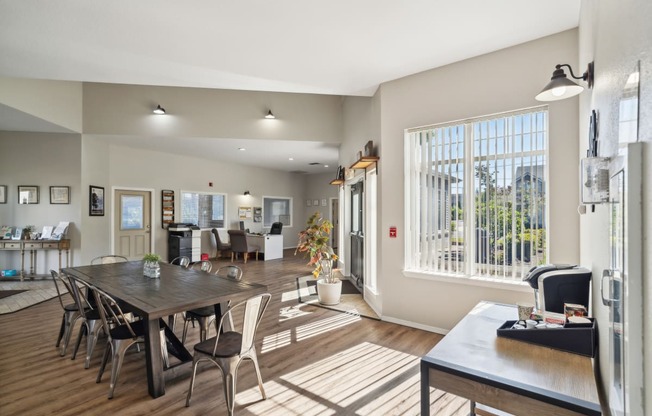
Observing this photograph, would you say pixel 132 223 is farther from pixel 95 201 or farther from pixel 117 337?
pixel 117 337

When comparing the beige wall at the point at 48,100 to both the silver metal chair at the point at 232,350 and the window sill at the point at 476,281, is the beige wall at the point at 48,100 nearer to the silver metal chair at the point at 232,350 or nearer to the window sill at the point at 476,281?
the silver metal chair at the point at 232,350

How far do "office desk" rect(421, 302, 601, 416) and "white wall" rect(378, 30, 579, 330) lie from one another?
1826mm

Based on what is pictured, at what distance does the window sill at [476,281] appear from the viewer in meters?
3.00

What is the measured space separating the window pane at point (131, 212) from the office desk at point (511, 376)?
7963 mm

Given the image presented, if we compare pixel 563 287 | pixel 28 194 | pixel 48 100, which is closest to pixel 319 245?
pixel 563 287

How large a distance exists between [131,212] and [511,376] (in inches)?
329

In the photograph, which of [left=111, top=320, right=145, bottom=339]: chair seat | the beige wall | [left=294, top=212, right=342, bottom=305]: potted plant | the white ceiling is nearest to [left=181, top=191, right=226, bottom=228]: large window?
the beige wall

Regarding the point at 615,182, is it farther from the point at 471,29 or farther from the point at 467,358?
the point at 471,29

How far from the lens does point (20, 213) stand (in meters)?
6.35

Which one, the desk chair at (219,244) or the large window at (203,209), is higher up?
the large window at (203,209)

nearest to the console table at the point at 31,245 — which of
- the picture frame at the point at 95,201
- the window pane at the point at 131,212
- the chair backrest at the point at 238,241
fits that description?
the picture frame at the point at 95,201

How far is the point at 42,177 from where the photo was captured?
6293 mm

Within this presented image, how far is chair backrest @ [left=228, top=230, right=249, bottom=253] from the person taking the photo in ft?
28.8

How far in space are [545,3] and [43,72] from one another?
5.23 meters
